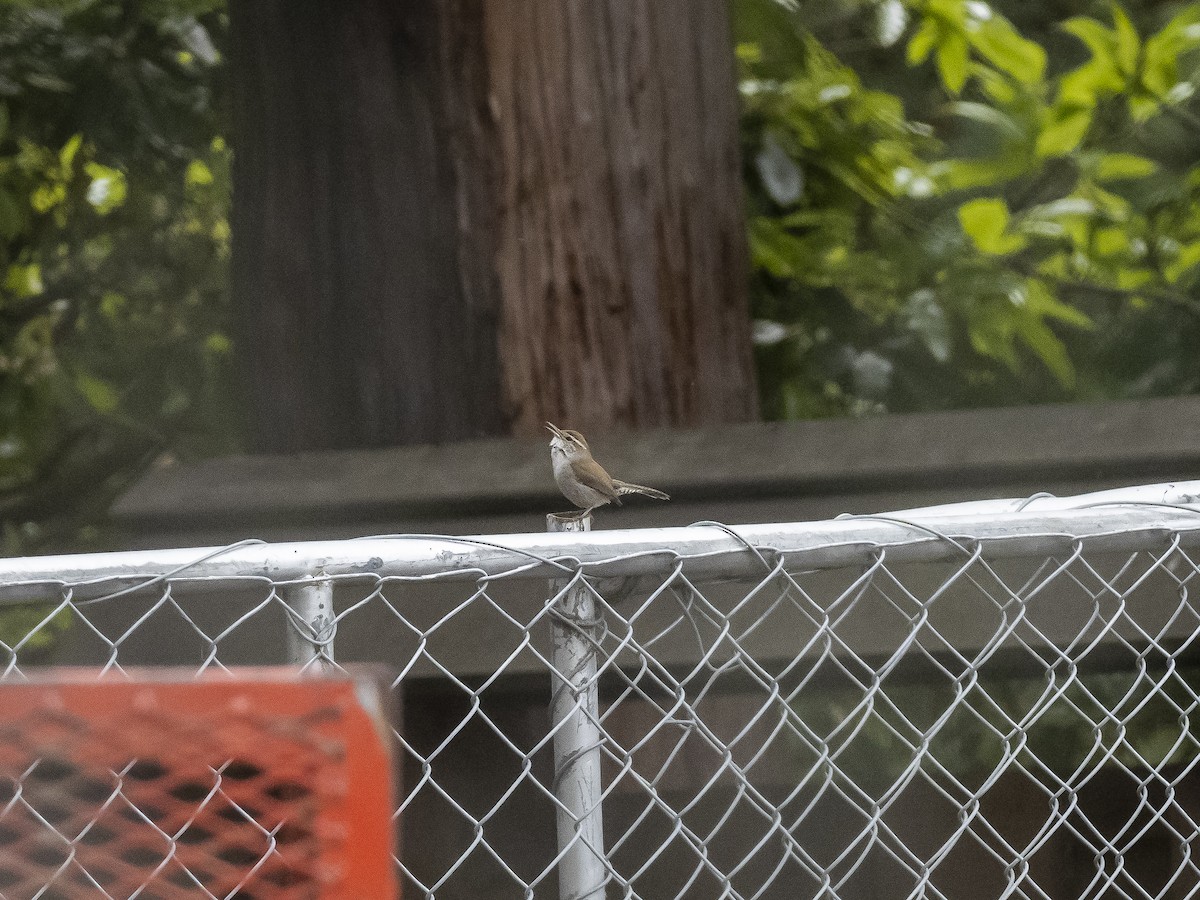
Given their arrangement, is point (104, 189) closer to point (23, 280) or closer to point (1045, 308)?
point (23, 280)

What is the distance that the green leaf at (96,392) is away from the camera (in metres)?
4.05

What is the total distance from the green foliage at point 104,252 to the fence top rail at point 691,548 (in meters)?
2.67

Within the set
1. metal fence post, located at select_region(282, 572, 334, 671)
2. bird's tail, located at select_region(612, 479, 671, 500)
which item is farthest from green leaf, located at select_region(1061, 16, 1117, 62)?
metal fence post, located at select_region(282, 572, 334, 671)

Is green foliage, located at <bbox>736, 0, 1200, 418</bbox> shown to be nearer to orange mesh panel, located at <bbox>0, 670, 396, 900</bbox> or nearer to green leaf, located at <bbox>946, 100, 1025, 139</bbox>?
green leaf, located at <bbox>946, 100, 1025, 139</bbox>

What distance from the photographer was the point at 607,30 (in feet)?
8.84

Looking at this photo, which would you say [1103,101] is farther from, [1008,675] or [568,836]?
[568,836]

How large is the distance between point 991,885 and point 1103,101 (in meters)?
2.47

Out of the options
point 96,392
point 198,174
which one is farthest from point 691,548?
point 198,174

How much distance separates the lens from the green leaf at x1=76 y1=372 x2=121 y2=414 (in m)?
4.05

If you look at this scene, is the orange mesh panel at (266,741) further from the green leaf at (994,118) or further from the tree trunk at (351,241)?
the green leaf at (994,118)

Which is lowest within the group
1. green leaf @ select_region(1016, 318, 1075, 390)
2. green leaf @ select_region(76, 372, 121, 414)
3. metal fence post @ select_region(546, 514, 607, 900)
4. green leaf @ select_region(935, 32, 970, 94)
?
green leaf @ select_region(76, 372, 121, 414)

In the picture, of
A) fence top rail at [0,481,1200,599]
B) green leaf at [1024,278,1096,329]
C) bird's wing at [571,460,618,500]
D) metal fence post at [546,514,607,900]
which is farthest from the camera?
green leaf at [1024,278,1096,329]

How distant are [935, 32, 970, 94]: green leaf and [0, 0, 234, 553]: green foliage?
216 centimetres

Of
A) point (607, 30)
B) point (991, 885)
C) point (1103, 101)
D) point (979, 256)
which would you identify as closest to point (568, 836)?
point (991, 885)
